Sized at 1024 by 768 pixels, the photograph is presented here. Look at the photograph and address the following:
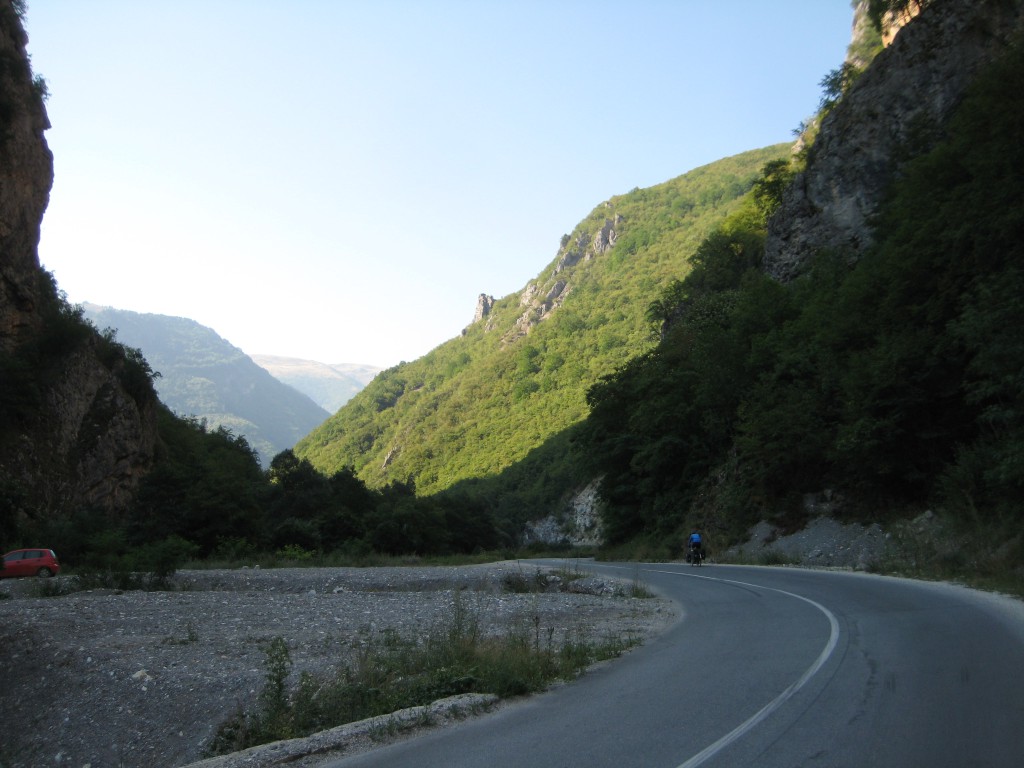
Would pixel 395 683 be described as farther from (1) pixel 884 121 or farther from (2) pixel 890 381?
(1) pixel 884 121

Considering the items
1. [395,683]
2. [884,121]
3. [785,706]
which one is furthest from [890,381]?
[395,683]

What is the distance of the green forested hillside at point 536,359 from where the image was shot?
11206 centimetres

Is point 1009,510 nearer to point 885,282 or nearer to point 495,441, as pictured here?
point 885,282

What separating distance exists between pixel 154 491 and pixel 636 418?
2874 cm

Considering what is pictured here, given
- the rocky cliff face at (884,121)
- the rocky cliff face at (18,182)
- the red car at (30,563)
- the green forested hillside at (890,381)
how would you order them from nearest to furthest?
1. the green forested hillside at (890,381)
2. the red car at (30,563)
3. the rocky cliff face at (884,121)
4. the rocky cliff face at (18,182)

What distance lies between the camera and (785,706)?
637 cm

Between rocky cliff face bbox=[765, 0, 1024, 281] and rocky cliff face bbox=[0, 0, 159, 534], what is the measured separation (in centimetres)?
4463

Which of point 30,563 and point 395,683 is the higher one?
point 395,683

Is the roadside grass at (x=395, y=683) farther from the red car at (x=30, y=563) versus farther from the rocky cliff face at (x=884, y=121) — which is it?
the rocky cliff face at (x=884, y=121)

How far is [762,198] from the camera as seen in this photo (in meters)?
64.5

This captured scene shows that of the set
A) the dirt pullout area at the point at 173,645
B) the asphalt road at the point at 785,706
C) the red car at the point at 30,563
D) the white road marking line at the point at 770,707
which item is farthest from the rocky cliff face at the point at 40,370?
the white road marking line at the point at 770,707

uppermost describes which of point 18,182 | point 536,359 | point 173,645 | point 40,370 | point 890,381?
point 536,359

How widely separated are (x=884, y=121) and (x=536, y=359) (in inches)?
3571

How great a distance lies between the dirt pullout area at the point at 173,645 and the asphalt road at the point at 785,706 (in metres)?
3.11
